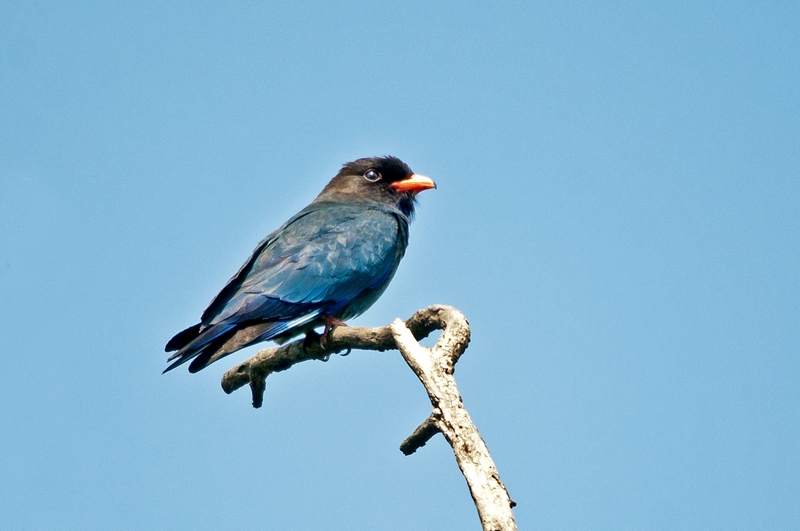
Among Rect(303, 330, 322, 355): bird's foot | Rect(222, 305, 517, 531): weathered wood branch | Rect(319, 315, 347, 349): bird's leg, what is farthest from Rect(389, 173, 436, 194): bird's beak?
Rect(222, 305, 517, 531): weathered wood branch

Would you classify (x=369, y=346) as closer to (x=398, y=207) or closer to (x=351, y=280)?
(x=351, y=280)

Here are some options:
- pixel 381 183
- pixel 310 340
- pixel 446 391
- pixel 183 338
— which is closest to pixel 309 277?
pixel 310 340

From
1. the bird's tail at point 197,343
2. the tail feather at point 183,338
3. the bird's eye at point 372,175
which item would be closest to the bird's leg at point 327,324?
the bird's tail at point 197,343

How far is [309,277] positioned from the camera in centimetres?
618

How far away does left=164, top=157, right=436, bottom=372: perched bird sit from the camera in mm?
5602

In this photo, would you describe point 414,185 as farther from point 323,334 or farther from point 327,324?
point 323,334

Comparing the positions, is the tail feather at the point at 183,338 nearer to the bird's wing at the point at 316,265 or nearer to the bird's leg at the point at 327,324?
the bird's wing at the point at 316,265

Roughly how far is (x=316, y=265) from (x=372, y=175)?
172cm

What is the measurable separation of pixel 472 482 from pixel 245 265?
11.7ft

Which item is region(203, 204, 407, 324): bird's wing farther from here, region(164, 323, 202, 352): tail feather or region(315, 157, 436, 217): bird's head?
Result: region(315, 157, 436, 217): bird's head

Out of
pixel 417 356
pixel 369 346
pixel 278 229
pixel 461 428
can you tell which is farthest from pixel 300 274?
pixel 461 428

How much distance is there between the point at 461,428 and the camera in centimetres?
352

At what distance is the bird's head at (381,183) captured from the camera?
7.68m

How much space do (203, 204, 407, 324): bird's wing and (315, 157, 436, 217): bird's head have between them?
548 millimetres
